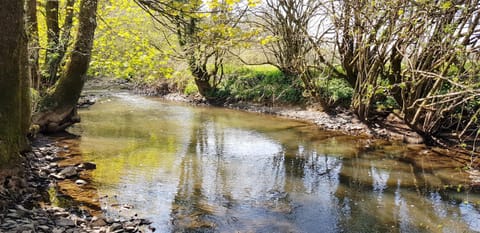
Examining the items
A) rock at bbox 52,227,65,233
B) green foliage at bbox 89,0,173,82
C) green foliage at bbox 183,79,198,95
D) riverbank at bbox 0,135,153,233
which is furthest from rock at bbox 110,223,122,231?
green foliage at bbox 183,79,198,95

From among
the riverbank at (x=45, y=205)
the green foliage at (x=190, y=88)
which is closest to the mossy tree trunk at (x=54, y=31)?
the riverbank at (x=45, y=205)

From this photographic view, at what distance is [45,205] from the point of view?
723 cm

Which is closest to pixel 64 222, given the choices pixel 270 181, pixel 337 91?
pixel 270 181

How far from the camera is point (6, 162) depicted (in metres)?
6.98

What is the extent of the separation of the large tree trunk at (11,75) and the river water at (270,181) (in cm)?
196

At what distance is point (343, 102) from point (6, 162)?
16791 millimetres

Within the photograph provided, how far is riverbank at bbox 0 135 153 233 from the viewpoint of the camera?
6004mm

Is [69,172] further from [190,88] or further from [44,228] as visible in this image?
[190,88]

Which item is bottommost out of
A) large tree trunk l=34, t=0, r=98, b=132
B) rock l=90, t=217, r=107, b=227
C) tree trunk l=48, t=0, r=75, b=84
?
rock l=90, t=217, r=107, b=227

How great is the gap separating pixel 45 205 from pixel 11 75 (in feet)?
7.48

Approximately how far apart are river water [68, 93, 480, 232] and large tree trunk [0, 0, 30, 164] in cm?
196

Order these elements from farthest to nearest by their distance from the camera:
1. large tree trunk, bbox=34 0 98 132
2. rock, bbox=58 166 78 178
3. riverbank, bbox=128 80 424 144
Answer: riverbank, bbox=128 80 424 144
large tree trunk, bbox=34 0 98 132
rock, bbox=58 166 78 178

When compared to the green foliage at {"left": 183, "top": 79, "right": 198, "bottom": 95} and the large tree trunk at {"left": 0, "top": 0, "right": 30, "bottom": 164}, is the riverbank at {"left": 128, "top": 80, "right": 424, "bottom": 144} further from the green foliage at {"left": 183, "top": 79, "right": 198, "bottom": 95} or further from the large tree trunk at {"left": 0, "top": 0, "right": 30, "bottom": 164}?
the large tree trunk at {"left": 0, "top": 0, "right": 30, "bottom": 164}

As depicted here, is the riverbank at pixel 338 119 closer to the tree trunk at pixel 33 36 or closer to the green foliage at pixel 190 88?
the green foliage at pixel 190 88
